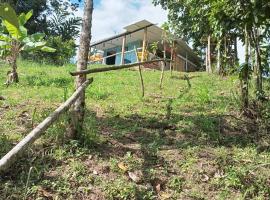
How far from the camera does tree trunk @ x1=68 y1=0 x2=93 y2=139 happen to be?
20.0 feet

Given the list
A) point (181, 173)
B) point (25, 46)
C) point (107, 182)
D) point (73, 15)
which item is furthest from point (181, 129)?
point (73, 15)

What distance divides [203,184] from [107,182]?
1296 millimetres

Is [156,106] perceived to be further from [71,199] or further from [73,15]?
[73,15]

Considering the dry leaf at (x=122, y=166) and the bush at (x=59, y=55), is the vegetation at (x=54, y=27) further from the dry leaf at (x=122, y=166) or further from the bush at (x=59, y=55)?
the dry leaf at (x=122, y=166)

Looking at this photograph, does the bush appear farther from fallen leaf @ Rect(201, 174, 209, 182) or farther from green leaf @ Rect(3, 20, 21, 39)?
fallen leaf @ Rect(201, 174, 209, 182)

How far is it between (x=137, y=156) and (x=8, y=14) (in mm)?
4361

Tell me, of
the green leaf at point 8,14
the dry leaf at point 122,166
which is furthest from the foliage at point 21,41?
the dry leaf at point 122,166

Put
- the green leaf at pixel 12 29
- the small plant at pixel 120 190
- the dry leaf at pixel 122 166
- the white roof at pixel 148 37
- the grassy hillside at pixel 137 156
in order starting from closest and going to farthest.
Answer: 1. the small plant at pixel 120 190
2. the grassy hillside at pixel 137 156
3. the dry leaf at pixel 122 166
4. the green leaf at pixel 12 29
5. the white roof at pixel 148 37

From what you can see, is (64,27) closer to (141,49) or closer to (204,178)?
(141,49)

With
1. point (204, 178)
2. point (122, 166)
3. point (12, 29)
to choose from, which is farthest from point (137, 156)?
point (12, 29)

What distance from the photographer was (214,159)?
20.7ft

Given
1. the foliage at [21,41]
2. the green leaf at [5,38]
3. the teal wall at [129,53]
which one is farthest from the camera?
the teal wall at [129,53]

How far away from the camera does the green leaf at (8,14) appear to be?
8054 mm

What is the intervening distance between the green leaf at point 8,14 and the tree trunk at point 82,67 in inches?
87.8
